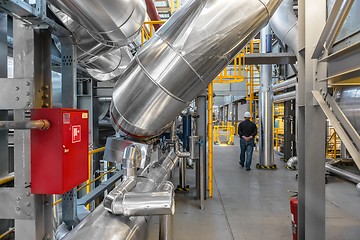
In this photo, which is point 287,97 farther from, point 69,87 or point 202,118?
point 69,87

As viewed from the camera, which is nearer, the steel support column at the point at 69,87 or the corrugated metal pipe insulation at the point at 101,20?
the corrugated metal pipe insulation at the point at 101,20

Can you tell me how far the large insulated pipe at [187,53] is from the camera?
163cm

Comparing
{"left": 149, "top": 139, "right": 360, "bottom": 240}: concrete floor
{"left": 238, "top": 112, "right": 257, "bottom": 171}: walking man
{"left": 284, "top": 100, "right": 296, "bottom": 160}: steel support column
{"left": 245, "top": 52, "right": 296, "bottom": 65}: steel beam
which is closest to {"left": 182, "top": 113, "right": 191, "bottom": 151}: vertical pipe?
{"left": 149, "top": 139, "right": 360, "bottom": 240}: concrete floor

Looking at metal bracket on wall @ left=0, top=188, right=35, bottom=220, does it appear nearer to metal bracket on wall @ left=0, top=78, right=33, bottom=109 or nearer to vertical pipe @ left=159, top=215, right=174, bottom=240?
metal bracket on wall @ left=0, top=78, right=33, bottom=109

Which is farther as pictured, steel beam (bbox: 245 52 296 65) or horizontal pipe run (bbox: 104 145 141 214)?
steel beam (bbox: 245 52 296 65)

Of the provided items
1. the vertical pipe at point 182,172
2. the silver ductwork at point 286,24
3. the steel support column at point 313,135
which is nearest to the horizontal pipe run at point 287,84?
the silver ductwork at point 286,24

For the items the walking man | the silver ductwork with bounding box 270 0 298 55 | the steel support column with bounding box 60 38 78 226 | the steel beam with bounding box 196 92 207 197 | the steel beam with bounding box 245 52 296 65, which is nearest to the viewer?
the steel support column with bounding box 60 38 78 226

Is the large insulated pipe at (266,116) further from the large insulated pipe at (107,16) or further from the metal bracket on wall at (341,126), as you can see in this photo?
the large insulated pipe at (107,16)

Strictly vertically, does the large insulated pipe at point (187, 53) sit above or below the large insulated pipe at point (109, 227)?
above

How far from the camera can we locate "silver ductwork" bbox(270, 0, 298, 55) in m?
4.87

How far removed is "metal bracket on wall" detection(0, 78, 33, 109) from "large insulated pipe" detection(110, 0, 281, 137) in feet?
2.29

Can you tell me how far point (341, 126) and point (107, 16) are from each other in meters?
1.81

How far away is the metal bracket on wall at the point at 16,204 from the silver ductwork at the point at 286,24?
491 cm

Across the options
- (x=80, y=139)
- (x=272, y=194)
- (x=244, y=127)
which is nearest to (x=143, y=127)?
(x=80, y=139)
